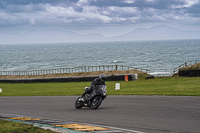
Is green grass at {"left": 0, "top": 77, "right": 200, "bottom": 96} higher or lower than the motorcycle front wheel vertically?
lower

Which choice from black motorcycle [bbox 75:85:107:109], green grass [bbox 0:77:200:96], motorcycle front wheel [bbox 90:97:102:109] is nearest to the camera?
black motorcycle [bbox 75:85:107:109]

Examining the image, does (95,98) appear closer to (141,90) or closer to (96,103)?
(96,103)

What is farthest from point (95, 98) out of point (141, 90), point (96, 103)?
point (141, 90)

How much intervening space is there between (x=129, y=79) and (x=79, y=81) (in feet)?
24.9

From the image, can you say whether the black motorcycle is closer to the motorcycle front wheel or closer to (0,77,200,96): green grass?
the motorcycle front wheel

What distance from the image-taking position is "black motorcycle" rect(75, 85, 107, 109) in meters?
11.3

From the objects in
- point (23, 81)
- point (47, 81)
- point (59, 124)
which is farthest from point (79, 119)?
point (23, 81)

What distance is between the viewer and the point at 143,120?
893cm

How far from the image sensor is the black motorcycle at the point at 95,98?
445 inches

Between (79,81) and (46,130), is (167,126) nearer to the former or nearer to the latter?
(46,130)

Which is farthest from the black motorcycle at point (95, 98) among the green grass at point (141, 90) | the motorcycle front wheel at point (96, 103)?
the green grass at point (141, 90)

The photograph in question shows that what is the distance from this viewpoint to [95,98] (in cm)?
1156

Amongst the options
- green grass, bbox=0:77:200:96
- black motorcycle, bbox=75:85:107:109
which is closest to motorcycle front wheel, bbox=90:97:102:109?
black motorcycle, bbox=75:85:107:109

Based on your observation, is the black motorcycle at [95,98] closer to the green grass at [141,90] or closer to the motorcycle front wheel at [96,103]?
the motorcycle front wheel at [96,103]
